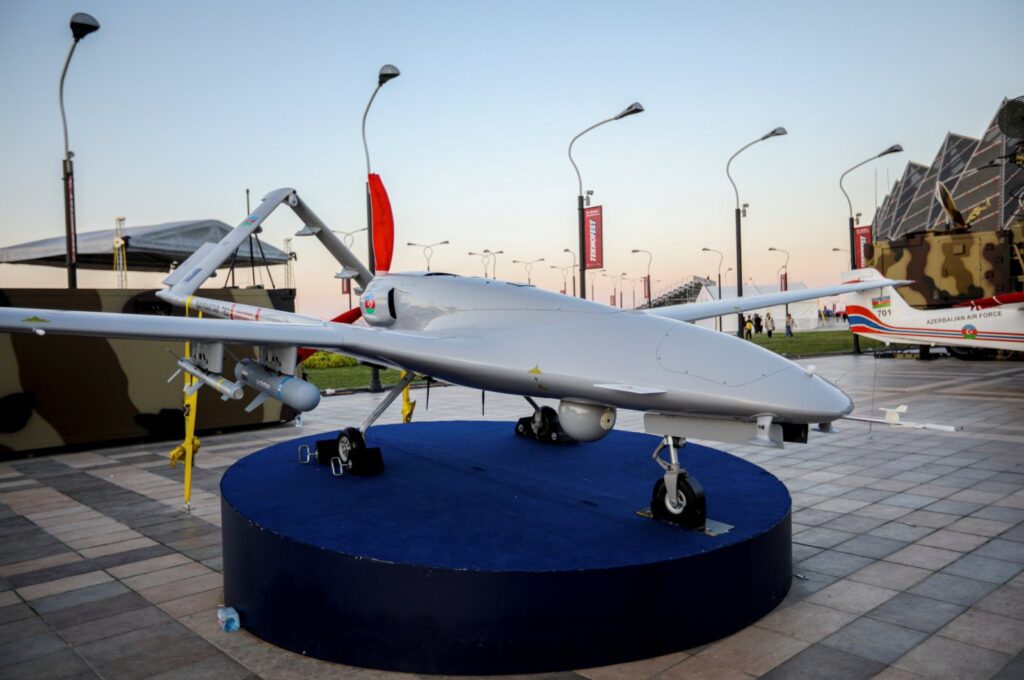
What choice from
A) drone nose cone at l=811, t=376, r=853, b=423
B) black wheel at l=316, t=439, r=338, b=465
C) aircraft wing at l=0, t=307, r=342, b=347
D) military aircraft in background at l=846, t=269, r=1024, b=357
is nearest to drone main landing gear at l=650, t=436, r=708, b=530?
drone nose cone at l=811, t=376, r=853, b=423

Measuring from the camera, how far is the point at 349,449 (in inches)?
390

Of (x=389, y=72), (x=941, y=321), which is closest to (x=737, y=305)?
(x=389, y=72)

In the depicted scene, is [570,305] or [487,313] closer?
[570,305]

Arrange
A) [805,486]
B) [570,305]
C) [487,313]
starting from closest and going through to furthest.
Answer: [570,305] < [487,313] < [805,486]

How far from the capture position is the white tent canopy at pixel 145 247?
1453 inches

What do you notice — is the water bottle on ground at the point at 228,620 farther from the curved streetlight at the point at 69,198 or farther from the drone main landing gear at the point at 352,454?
the curved streetlight at the point at 69,198

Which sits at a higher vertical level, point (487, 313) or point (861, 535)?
point (487, 313)

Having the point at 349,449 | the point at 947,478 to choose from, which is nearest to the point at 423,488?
the point at 349,449

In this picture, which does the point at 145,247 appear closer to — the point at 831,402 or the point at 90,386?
the point at 90,386

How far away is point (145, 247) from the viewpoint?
37125 millimetres

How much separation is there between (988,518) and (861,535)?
2418mm

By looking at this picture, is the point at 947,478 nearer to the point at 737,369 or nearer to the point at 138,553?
the point at 737,369

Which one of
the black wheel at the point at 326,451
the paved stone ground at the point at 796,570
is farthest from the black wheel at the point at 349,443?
the paved stone ground at the point at 796,570

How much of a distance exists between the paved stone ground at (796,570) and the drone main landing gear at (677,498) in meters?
1.21
